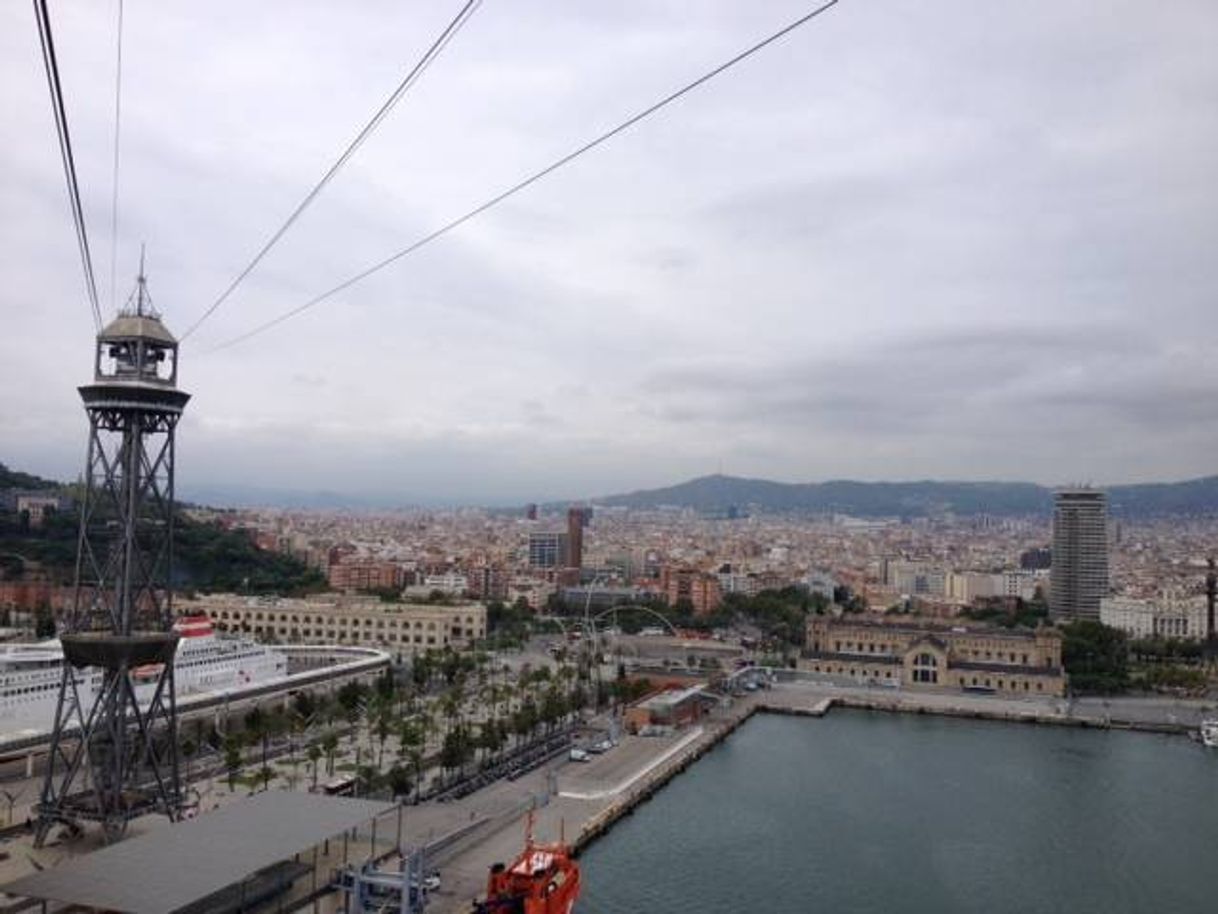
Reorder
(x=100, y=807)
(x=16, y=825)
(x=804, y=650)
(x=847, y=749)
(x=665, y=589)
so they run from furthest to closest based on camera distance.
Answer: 1. (x=665, y=589)
2. (x=804, y=650)
3. (x=847, y=749)
4. (x=16, y=825)
5. (x=100, y=807)

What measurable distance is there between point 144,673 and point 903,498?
115872 mm

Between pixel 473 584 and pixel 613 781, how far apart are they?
20.3m

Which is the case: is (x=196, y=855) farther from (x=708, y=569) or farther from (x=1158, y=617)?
(x=708, y=569)

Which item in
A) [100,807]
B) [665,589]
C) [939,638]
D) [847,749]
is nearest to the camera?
[100,807]

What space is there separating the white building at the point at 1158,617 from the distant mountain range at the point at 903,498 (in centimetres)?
8206

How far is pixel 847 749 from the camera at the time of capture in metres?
12.6

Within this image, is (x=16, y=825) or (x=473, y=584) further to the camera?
(x=473, y=584)

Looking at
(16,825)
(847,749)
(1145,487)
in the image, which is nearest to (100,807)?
(16,825)

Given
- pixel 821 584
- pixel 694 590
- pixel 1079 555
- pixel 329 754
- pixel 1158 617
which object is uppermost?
pixel 1079 555

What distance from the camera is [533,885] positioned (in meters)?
6.24

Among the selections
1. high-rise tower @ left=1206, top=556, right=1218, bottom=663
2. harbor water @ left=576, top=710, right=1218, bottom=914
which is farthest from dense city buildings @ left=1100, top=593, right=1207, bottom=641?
harbor water @ left=576, top=710, right=1218, bottom=914

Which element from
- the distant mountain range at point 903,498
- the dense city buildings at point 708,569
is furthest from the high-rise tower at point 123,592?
the distant mountain range at point 903,498

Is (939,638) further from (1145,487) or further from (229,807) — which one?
(1145,487)

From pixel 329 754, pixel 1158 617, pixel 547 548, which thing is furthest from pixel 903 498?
pixel 329 754
